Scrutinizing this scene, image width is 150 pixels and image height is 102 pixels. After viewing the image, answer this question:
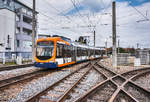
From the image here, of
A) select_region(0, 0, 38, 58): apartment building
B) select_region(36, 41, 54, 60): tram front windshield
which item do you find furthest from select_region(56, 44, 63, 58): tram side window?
select_region(0, 0, 38, 58): apartment building

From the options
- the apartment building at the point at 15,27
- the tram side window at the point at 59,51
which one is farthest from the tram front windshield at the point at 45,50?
the apartment building at the point at 15,27

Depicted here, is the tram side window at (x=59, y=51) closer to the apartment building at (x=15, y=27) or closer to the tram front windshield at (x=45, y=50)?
the tram front windshield at (x=45, y=50)

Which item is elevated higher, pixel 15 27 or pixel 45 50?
pixel 15 27

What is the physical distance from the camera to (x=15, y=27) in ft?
110

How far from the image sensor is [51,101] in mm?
4586

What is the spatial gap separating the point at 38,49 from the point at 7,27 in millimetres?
23229

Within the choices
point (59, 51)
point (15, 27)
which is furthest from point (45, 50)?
point (15, 27)

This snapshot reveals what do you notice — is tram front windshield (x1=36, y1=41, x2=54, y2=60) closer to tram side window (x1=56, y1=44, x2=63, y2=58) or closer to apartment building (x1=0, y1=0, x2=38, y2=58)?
tram side window (x1=56, y1=44, x2=63, y2=58)

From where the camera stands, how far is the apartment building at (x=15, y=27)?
101 feet

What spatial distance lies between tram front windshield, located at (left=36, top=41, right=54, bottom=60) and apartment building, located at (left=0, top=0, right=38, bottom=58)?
65.2 feet

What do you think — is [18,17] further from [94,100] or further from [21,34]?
[94,100]

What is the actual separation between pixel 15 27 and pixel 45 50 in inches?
999

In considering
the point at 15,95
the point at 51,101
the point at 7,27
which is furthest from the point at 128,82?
the point at 7,27

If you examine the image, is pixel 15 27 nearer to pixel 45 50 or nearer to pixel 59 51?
pixel 45 50
